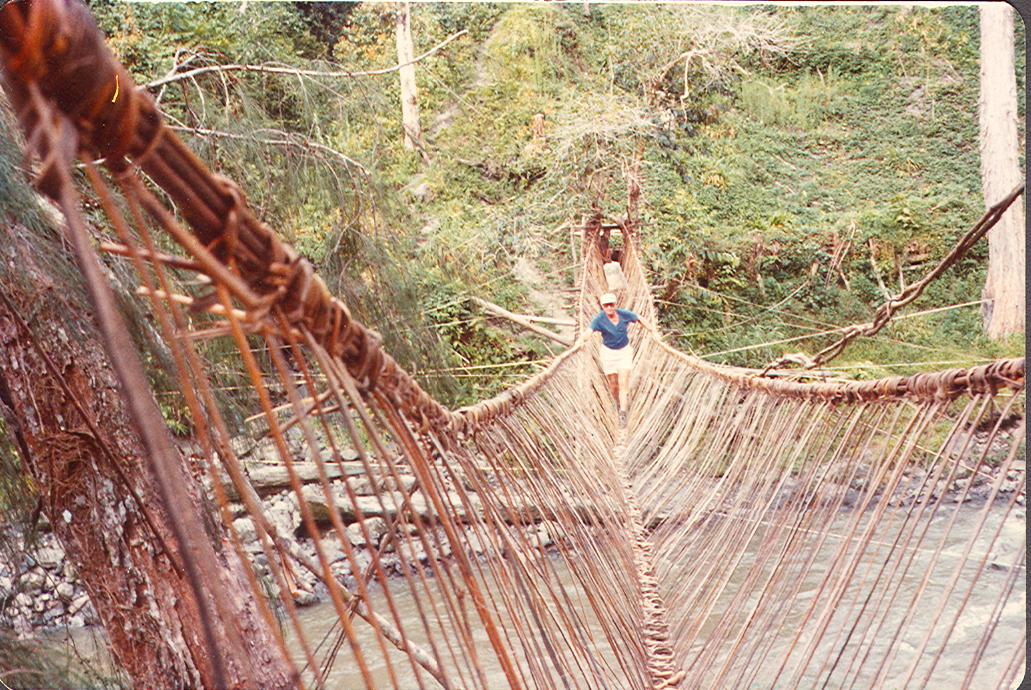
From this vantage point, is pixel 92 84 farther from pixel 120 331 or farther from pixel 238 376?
pixel 238 376

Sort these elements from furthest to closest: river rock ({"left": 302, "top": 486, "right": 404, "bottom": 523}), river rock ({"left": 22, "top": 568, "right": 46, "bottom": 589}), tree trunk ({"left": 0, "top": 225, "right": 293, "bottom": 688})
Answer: river rock ({"left": 302, "top": 486, "right": 404, "bottom": 523})
river rock ({"left": 22, "top": 568, "right": 46, "bottom": 589})
tree trunk ({"left": 0, "top": 225, "right": 293, "bottom": 688})

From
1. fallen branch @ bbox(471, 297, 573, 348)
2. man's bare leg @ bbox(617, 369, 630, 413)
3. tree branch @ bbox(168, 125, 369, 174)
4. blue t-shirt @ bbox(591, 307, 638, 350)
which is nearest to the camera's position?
tree branch @ bbox(168, 125, 369, 174)

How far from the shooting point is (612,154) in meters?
3.17

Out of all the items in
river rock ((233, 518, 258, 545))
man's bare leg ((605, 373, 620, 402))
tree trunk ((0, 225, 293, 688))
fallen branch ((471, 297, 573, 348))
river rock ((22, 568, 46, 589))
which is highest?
tree trunk ((0, 225, 293, 688))

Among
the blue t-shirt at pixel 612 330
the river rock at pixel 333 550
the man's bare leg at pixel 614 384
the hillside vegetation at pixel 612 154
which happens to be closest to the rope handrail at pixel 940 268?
the hillside vegetation at pixel 612 154

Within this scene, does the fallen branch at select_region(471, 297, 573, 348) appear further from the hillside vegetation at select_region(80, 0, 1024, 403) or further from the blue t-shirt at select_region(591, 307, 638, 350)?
the blue t-shirt at select_region(591, 307, 638, 350)

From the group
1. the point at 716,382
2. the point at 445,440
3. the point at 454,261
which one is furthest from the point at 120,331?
the point at 454,261

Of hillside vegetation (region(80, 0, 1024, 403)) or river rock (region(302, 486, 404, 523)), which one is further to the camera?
river rock (region(302, 486, 404, 523))

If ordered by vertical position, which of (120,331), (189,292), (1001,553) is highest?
(120,331)

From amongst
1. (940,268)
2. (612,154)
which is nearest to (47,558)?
(940,268)

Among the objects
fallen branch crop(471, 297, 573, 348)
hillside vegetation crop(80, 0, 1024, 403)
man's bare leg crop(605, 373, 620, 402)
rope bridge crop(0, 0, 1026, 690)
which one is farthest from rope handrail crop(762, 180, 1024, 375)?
fallen branch crop(471, 297, 573, 348)

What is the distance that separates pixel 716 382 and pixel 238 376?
2.86ft

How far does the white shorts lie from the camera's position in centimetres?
213

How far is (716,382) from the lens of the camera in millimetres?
1605
